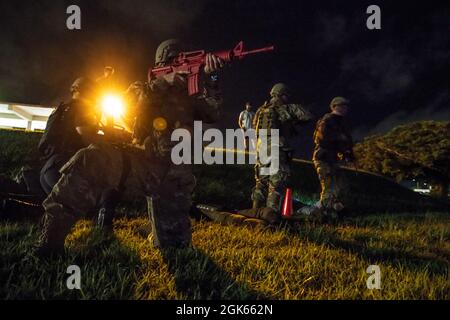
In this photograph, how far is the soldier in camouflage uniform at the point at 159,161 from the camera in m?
2.45

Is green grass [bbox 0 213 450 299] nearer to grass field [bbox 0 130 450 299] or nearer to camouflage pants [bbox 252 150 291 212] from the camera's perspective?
grass field [bbox 0 130 450 299]

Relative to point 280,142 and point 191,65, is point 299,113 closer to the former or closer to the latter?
point 280,142

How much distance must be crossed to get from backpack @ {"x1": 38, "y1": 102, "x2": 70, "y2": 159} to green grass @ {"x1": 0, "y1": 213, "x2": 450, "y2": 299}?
90 cm

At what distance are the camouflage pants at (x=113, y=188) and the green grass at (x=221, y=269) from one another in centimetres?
22

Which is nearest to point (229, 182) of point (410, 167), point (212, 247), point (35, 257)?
point (212, 247)

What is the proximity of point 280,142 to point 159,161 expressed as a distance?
3.26 metres

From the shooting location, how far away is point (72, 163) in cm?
241

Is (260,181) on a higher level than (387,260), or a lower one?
higher

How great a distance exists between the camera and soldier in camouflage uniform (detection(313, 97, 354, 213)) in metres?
6.02

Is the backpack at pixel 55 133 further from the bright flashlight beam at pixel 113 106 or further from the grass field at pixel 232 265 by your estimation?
the grass field at pixel 232 265

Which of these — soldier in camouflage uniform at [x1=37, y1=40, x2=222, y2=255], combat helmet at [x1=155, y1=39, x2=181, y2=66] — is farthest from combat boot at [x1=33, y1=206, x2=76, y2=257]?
combat helmet at [x1=155, y1=39, x2=181, y2=66]
